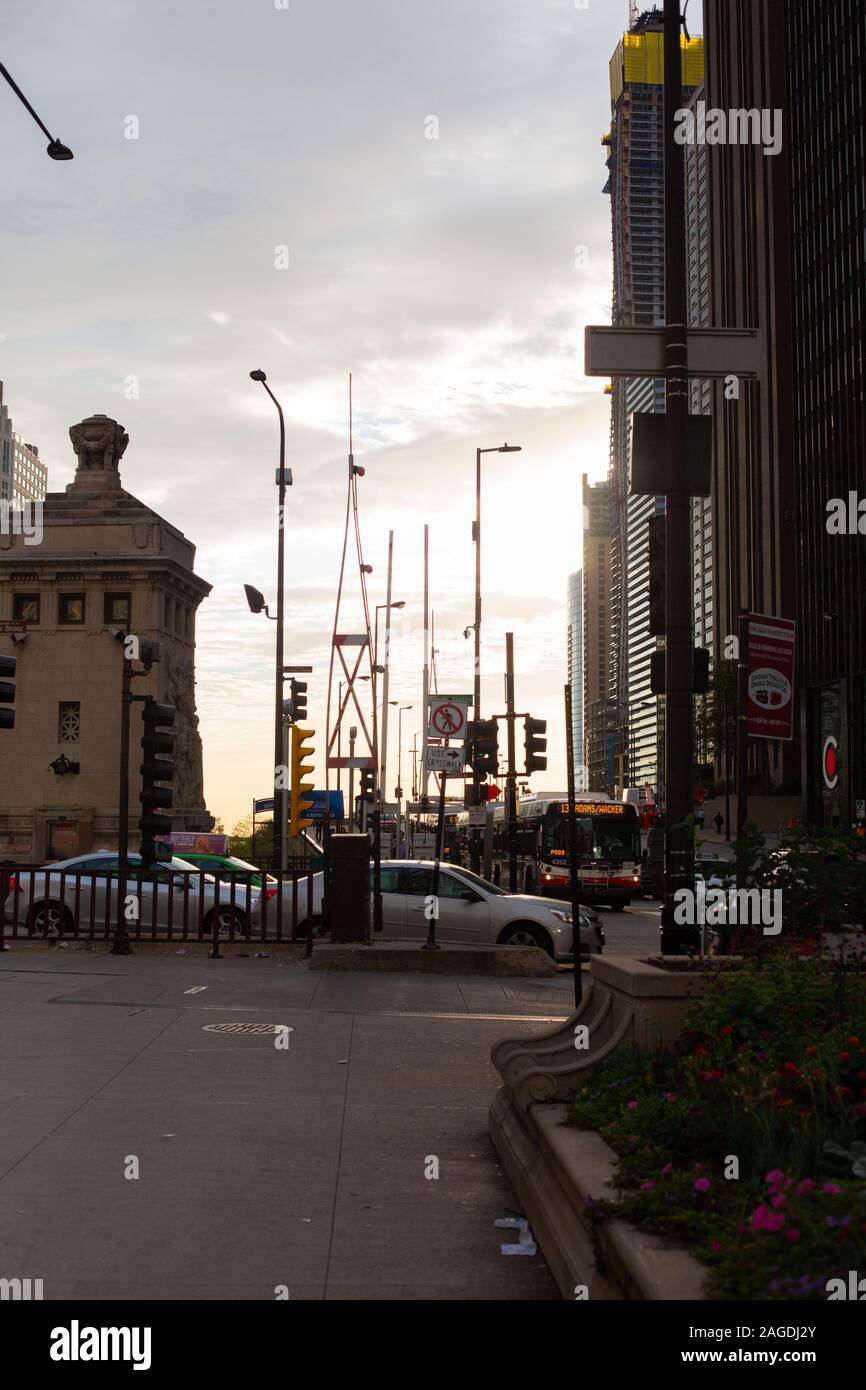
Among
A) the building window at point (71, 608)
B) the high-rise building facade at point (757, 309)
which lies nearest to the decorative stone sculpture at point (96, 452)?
the building window at point (71, 608)

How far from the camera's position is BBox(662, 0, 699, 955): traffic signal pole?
408 inches

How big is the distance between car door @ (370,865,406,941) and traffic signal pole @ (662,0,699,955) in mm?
10617

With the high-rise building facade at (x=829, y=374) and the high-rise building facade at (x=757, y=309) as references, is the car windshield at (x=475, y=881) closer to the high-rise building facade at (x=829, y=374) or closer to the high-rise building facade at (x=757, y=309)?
the high-rise building facade at (x=829, y=374)

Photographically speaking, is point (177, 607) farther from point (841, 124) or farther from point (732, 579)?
point (732, 579)

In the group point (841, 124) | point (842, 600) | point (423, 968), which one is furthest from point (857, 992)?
point (841, 124)

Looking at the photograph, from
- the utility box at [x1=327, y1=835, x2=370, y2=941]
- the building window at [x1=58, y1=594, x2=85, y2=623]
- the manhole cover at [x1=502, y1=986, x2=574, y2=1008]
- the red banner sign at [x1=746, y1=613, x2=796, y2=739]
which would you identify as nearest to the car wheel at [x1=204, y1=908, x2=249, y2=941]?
the utility box at [x1=327, y1=835, x2=370, y2=941]

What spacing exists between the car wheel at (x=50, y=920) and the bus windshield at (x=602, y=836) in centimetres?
2048

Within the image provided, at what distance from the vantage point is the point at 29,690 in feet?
196

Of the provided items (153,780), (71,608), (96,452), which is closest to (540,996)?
→ (153,780)

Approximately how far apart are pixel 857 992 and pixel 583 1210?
6.62 feet

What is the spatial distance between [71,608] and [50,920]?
4230 centimetres

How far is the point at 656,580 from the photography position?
11719 mm

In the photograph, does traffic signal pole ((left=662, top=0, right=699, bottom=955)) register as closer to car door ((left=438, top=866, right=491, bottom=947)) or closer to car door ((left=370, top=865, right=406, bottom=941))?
car door ((left=438, top=866, right=491, bottom=947))

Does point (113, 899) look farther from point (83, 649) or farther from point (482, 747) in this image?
point (83, 649)
